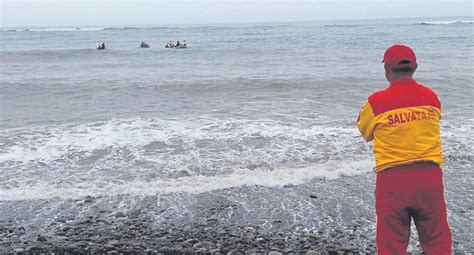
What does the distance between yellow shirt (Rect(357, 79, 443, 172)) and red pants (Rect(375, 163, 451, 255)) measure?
8cm

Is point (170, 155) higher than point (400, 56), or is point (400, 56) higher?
point (400, 56)

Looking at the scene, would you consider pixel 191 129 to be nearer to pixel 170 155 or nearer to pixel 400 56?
pixel 170 155

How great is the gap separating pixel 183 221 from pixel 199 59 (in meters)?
27.5

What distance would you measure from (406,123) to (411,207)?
0.60 metres

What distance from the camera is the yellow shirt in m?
3.34

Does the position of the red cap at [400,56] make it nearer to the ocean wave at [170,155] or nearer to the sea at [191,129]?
the sea at [191,129]

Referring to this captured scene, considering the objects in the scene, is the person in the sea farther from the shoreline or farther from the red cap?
the shoreline

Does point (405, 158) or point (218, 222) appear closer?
point (405, 158)

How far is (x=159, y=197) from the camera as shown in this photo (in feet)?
21.9

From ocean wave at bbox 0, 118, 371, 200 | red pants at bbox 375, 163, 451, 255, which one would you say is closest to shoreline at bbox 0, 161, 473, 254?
ocean wave at bbox 0, 118, 371, 200

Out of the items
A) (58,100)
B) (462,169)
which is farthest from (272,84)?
(462,169)

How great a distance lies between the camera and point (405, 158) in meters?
3.33

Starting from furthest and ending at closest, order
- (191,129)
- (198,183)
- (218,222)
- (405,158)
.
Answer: (191,129)
(198,183)
(218,222)
(405,158)

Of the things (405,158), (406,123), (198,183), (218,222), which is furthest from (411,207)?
(198,183)
